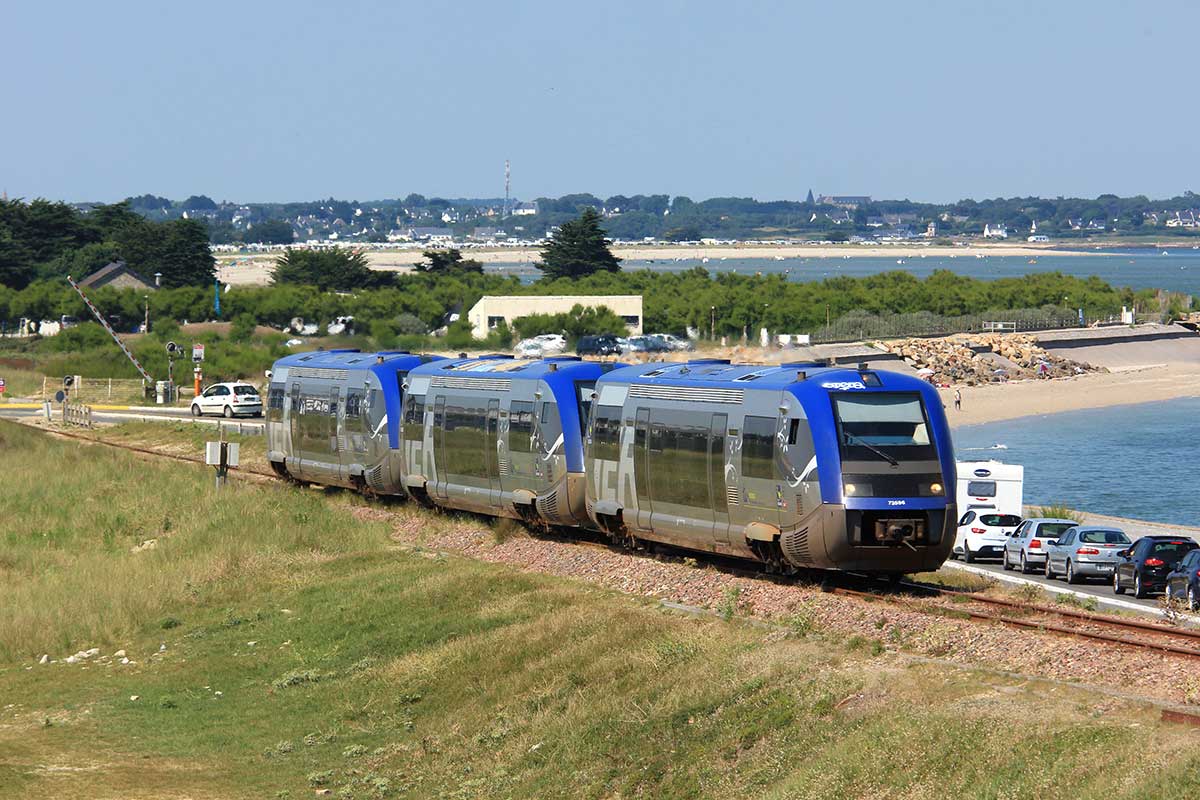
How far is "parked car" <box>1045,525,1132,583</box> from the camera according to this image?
113 ft

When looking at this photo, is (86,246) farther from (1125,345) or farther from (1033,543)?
(1033,543)

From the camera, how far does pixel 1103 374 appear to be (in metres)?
121

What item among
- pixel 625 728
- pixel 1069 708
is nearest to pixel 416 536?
pixel 625 728

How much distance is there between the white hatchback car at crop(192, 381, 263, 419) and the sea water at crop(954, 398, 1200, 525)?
2951 cm

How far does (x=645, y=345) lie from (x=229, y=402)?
3464 centimetres

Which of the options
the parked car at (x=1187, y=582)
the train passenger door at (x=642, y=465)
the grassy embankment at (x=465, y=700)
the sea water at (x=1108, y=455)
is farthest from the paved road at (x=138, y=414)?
the parked car at (x=1187, y=582)

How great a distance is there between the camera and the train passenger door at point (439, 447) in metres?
35.6

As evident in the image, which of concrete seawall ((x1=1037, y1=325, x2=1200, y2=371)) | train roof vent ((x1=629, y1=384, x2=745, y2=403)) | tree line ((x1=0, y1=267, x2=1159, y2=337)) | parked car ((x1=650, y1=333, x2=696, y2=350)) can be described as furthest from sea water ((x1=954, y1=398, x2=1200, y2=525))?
train roof vent ((x1=629, y1=384, x2=745, y2=403))

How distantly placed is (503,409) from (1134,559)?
12569 mm

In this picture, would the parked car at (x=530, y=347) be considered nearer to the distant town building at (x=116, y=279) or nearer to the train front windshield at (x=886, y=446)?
the distant town building at (x=116, y=279)

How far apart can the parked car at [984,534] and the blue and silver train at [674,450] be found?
13.6 meters

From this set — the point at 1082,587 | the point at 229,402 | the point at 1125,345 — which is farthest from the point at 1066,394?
the point at 1082,587

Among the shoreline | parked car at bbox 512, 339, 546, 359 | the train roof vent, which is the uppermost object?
the train roof vent

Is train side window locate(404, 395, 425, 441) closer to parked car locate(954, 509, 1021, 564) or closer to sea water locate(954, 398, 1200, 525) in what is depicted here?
parked car locate(954, 509, 1021, 564)
